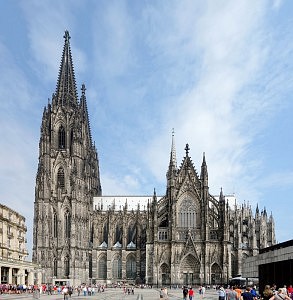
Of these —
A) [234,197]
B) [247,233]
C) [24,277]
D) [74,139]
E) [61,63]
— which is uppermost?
[61,63]

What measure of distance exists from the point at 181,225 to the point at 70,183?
74.3 feet

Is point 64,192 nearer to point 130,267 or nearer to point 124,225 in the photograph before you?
point 124,225

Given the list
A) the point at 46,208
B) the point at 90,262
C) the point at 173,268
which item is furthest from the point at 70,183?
the point at 173,268

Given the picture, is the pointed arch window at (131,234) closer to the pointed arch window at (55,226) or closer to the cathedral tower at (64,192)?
the cathedral tower at (64,192)

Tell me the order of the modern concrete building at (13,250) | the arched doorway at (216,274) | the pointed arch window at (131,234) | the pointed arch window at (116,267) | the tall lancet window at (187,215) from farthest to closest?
the pointed arch window at (131,234), the pointed arch window at (116,267), the tall lancet window at (187,215), the arched doorway at (216,274), the modern concrete building at (13,250)

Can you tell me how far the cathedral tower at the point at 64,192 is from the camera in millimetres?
95500

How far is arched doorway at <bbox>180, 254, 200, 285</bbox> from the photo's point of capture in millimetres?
90875

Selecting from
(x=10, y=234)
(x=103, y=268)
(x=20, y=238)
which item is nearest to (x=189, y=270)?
(x=103, y=268)

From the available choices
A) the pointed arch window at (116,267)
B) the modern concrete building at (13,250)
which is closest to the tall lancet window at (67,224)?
the pointed arch window at (116,267)

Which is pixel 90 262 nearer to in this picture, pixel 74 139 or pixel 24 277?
pixel 74 139

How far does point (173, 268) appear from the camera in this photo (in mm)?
90375

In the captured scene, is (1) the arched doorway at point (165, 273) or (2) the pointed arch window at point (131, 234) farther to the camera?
(2) the pointed arch window at point (131, 234)

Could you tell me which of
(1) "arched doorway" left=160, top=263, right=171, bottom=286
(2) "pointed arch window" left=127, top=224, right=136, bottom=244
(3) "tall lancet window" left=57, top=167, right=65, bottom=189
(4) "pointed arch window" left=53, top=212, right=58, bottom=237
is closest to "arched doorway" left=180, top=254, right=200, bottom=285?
(1) "arched doorway" left=160, top=263, right=171, bottom=286

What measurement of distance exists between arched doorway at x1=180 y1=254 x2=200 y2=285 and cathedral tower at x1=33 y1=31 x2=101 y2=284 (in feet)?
64.2
